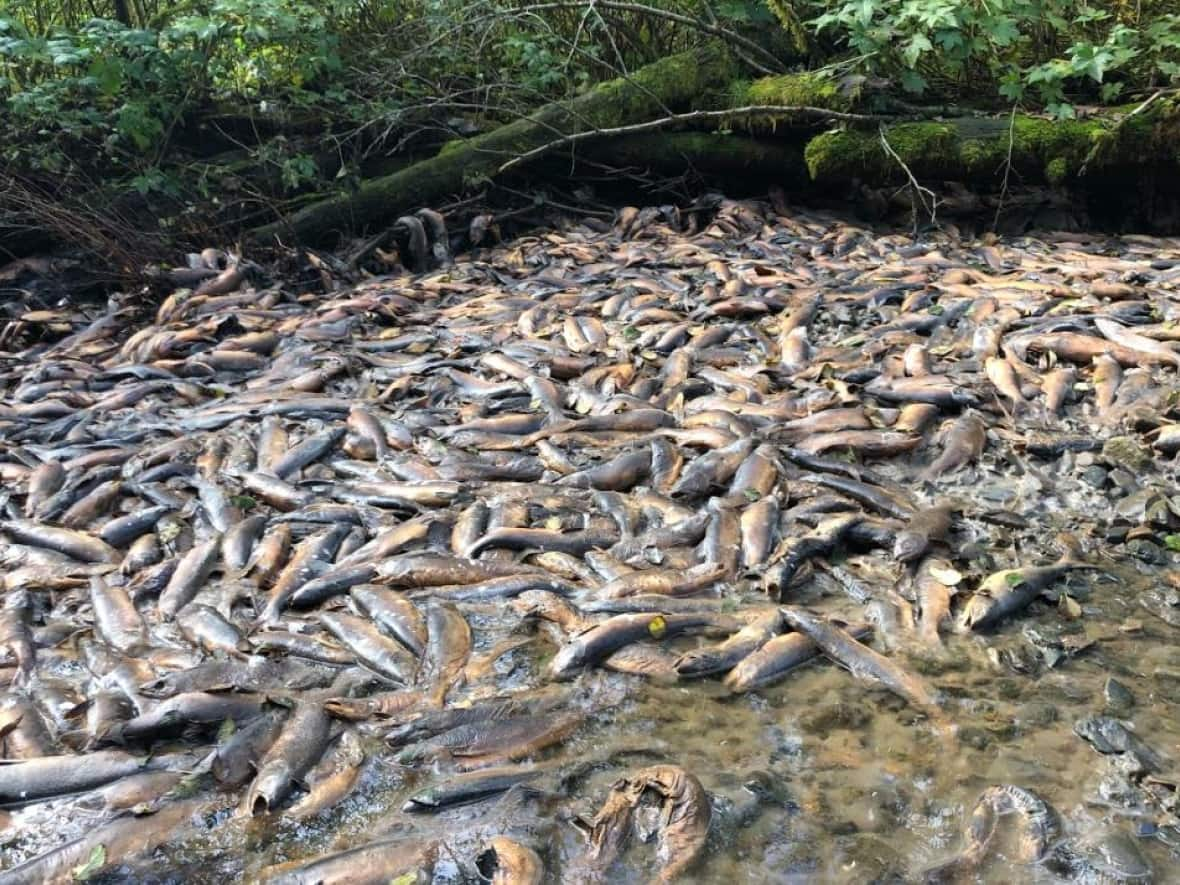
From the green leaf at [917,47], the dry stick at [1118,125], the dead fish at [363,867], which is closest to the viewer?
the dead fish at [363,867]

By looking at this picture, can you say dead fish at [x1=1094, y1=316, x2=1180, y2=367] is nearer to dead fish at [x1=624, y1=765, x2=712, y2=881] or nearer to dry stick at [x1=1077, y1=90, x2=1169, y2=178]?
dry stick at [x1=1077, y1=90, x2=1169, y2=178]

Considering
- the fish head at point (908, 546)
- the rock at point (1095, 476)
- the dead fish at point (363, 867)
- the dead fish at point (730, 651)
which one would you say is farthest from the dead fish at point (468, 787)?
the rock at point (1095, 476)

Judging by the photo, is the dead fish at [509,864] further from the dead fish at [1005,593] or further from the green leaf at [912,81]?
the green leaf at [912,81]

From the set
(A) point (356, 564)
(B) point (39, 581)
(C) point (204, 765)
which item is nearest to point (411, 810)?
(C) point (204, 765)

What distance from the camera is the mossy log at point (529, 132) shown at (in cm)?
929

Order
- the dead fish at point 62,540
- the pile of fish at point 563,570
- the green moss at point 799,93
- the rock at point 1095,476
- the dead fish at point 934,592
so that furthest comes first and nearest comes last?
the green moss at point 799,93 → the rock at point 1095,476 → the dead fish at point 62,540 → the dead fish at point 934,592 → the pile of fish at point 563,570

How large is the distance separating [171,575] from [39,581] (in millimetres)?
509

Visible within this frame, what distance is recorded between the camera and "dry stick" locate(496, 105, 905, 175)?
8844 millimetres

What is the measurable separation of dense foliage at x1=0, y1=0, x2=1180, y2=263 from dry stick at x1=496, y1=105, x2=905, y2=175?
39 cm

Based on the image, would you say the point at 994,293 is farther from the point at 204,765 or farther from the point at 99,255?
the point at 99,255

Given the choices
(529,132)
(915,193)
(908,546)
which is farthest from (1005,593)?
(529,132)

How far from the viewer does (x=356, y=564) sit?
12.0 feet

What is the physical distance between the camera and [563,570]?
3.62 metres

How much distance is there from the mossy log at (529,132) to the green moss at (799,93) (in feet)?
1.79
